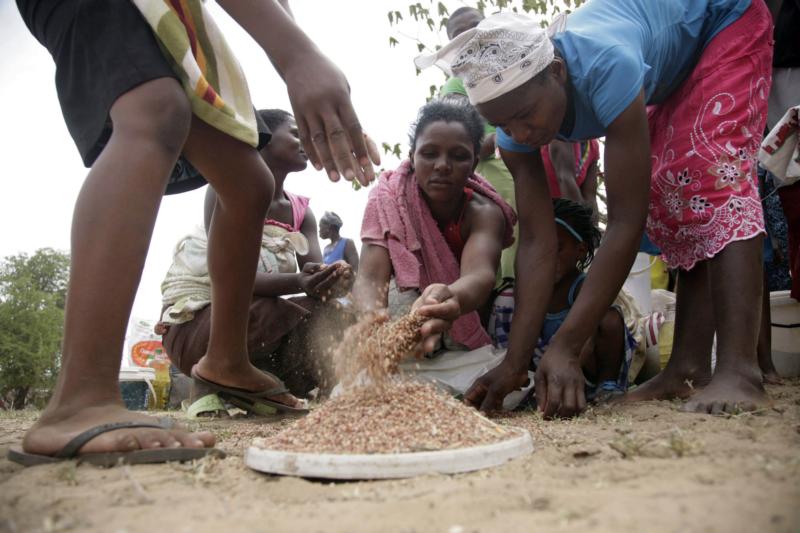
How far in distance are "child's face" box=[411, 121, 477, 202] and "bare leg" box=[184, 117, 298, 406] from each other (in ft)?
3.38

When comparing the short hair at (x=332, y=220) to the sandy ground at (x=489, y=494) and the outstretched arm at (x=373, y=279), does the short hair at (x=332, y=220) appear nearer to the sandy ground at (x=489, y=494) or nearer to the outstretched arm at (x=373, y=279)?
the outstretched arm at (x=373, y=279)

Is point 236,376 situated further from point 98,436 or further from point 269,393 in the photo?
point 98,436

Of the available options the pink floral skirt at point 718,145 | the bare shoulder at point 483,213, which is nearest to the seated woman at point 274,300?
the bare shoulder at point 483,213

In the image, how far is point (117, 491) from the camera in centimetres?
137

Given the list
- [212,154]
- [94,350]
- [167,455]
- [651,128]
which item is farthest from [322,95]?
[651,128]

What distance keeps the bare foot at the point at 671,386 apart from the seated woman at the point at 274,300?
1.60m

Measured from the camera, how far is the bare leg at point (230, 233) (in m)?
2.25

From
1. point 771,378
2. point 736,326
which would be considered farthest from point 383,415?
point 771,378

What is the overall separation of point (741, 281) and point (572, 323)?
64 cm

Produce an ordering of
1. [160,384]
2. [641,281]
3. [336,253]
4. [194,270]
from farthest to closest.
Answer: [336,253] < [160,384] < [641,281] < [194,270]

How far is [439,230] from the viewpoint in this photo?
3.44 meters

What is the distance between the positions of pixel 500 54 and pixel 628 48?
480 mm

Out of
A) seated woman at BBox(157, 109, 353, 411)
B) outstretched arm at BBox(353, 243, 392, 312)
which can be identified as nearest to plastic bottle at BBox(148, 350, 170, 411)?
seated woman at BBox(157, 109, 353, 411)

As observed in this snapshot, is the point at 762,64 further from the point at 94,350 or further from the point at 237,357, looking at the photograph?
the point at 94,350
